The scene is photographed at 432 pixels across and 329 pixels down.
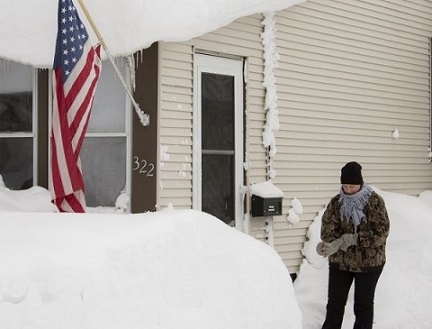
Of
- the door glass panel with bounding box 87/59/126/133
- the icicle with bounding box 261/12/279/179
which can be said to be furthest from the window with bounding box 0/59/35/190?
the icicle with bounding box 261/12/279/179

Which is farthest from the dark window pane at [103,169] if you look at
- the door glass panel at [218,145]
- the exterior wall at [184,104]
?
the door glass panel at [218,145]

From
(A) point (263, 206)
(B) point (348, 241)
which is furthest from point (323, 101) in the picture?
(B) point (348, 241)

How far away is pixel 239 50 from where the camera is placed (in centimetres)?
797

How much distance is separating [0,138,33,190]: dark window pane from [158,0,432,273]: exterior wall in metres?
1.63

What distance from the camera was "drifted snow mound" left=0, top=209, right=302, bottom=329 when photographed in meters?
3.58

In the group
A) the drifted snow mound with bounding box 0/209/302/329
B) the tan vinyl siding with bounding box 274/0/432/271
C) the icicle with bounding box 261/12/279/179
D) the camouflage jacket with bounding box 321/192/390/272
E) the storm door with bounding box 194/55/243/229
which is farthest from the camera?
the tan vinyl siding with bounding box 274/0/432/271

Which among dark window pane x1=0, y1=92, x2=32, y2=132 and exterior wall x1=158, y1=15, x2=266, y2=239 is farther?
dark window pane x1=0, y1=92, x2=32, y2=132

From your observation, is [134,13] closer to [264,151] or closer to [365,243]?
[264,151]

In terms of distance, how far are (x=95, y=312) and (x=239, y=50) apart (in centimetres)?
503

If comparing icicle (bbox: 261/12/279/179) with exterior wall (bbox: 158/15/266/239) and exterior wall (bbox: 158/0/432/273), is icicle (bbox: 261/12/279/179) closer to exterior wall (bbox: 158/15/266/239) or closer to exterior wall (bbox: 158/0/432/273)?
exterior wall (bbox: 158/0/432/273)

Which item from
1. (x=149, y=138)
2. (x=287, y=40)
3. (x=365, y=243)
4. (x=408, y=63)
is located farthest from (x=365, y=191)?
(x=408, y=63)

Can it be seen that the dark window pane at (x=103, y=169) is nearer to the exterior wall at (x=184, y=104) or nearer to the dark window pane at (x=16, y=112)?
the exterior wall at (x=184, y=104)

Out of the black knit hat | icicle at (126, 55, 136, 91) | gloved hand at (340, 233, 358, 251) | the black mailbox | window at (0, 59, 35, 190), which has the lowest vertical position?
Answer: gloved hand at (340, 233, 358, 251)

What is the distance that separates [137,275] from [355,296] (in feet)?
10.2
